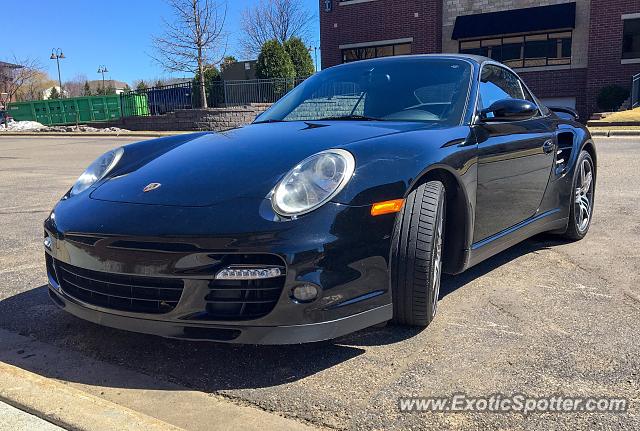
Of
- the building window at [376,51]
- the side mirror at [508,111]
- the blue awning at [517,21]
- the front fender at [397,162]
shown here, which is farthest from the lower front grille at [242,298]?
the building window at [376,51]

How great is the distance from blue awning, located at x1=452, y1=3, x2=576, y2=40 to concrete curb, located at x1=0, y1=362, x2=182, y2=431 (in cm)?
2450

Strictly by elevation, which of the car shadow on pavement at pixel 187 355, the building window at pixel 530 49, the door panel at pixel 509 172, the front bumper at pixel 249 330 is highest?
the building window at pixel 530 49

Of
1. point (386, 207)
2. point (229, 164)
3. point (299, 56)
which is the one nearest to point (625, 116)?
point (299, 56)

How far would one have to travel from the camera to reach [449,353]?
2689mm

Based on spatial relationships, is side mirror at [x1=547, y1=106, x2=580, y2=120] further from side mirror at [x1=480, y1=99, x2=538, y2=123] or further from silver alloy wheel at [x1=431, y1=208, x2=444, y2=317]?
silver alloy wheel at [x1=431, y1=208, x2=444, y2=317]

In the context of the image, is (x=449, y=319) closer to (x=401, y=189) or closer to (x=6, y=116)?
(x=401, y=189)

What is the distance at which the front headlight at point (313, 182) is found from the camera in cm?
242

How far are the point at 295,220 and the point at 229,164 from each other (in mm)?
615

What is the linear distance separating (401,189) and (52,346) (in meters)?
1.94

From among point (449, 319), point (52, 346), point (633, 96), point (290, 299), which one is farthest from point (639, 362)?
point (633, 96)

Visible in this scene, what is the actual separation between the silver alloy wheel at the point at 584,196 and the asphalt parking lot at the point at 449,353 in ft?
1.73

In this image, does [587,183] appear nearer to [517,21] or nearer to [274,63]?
[517,21]

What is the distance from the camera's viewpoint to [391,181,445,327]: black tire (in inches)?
104

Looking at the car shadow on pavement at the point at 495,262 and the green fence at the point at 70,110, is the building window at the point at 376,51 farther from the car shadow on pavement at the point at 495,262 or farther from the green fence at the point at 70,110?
the car shadow on pavement at the point at 495,262
